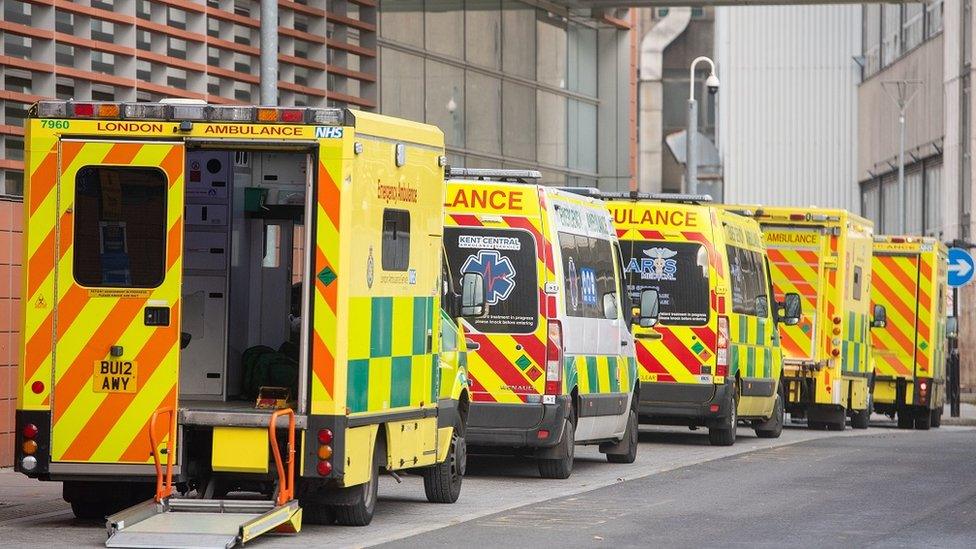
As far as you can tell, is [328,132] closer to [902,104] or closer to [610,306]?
[610,306]

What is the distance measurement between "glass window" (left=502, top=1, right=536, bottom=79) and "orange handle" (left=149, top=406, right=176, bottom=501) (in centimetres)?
1888

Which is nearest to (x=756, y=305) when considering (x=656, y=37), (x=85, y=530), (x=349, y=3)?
(x=349, y=3)

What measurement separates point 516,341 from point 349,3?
29.5ft

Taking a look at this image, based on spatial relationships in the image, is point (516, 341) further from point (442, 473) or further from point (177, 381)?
point (177, 381)

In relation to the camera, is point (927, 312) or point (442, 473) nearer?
point (442, 473)

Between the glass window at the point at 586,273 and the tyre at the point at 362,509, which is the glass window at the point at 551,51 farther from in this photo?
the tyre at the point at 362,509

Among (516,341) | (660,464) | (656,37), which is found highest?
(656,37)

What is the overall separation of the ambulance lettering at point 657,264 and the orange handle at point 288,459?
10694 mm

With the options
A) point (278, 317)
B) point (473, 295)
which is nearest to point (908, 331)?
point (473, 295)

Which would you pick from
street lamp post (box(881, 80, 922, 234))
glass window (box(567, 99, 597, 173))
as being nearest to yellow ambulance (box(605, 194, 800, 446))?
glass window (box(567, 99, 597, 173))

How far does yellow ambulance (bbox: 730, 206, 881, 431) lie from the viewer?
88.8ft

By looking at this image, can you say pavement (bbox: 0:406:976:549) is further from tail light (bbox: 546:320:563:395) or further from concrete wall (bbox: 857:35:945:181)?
concrete wall (bbox: 857:35:945:181)

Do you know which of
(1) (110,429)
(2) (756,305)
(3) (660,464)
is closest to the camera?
(1) (110,429)

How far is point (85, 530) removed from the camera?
12.7 metres
